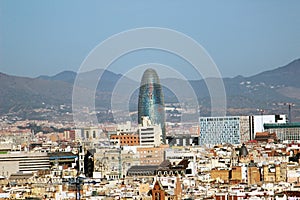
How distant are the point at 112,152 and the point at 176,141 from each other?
20.2 metres

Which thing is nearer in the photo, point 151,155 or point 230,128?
point 151,155

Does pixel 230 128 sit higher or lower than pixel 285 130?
higher

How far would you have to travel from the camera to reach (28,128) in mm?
100938

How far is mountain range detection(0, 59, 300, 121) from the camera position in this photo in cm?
9272

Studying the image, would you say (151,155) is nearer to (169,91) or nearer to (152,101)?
(169,91)

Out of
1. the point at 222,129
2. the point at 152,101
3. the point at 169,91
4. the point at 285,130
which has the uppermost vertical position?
the point at 169,91

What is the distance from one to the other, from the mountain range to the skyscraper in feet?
2.34

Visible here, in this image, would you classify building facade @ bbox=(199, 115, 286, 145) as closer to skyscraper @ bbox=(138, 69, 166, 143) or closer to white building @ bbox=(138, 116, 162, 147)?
skyscraper @ bbox=(138, 69, 166, 143)

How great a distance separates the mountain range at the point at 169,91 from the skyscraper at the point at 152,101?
712 millimetres

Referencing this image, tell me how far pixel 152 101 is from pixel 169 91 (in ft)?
11.7

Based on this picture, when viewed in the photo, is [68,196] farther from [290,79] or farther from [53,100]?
[290,79]

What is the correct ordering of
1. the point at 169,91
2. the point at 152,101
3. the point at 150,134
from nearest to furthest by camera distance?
the point at 150,134
the point at 169,91
the point at 152,101

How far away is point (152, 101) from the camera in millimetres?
93625

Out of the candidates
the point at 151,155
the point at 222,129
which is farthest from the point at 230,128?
the point at 151,155
